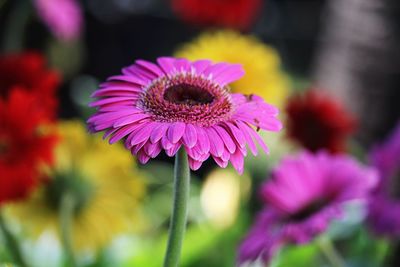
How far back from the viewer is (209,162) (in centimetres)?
170

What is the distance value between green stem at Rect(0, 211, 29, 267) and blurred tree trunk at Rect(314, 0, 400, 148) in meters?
0.87

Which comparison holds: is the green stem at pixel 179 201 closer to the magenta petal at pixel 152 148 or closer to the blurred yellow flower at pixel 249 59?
the magenta petal at pixel 152 148

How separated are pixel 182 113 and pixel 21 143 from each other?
0.90 feet

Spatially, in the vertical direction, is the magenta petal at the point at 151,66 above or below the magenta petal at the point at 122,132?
above

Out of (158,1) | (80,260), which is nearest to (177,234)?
(80,260)

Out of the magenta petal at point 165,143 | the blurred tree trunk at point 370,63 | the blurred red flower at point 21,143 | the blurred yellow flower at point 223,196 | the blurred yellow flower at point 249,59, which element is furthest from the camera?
the blurred tree trunk at point 370,63

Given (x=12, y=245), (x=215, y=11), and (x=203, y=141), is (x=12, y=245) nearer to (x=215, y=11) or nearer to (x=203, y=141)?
(x=203, y=141)

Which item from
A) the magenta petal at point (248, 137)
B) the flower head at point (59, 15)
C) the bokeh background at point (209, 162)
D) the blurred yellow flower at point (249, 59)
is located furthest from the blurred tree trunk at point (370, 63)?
the magenta petal at point (248, 137)

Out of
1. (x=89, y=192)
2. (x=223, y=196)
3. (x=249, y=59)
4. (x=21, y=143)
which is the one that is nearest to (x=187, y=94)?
(x=21, y=143)

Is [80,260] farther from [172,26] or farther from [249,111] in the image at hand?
[172,26]

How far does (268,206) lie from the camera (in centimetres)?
76

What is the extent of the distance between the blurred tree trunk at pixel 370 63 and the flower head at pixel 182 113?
93cm

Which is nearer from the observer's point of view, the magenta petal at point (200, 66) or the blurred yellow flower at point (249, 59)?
the magenta petal at point (200, 66)

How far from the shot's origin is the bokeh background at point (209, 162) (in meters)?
0.84
